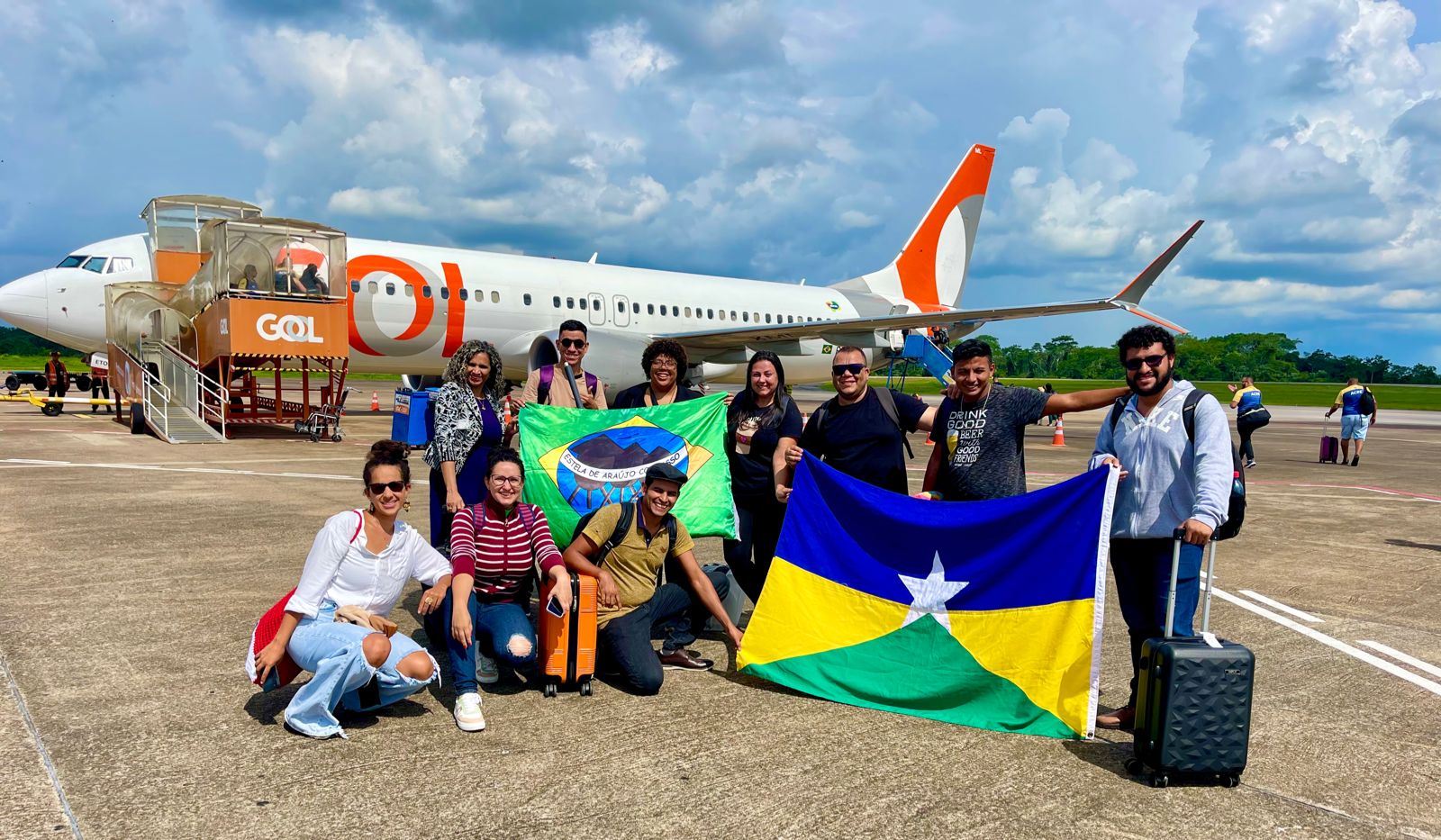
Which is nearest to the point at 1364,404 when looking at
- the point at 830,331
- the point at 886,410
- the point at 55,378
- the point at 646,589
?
the point at 830,331

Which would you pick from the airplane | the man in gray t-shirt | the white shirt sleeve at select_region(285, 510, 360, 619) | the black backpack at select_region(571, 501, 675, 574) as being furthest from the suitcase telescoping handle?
the airplane

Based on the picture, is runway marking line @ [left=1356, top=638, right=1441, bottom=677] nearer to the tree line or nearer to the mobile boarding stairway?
the mobile boarding stairway

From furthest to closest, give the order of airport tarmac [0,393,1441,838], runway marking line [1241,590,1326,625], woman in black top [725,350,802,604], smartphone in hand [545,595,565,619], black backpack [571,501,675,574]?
runway marking line [1241,590,1326,625]
woman in black top [725,350,802,604]
black backpack [571,501,675,574]
smartphone in hand [545,595,565,619]
airport tarmac [0,393,1441,838]

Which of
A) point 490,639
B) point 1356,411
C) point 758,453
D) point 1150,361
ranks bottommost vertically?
point 490,639

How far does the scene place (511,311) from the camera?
19.9 metres

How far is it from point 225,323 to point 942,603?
52.6ft

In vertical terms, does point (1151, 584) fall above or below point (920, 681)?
above

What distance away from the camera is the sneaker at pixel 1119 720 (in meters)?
4.33

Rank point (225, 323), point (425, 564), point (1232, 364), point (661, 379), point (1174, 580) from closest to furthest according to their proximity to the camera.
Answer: point (1174, 580)
point (425, 564)
point (661, 379)
point (225, 323)
point (1232, 364)

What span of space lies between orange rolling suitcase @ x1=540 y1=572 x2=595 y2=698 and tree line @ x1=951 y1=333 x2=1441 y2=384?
132690mm

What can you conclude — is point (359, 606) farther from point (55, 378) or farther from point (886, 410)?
point (55, 378)

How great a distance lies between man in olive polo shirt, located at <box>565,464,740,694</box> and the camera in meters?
4.77

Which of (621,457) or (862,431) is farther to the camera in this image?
(621,457)

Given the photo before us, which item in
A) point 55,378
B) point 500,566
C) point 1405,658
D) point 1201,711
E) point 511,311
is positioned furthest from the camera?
point 55,378
